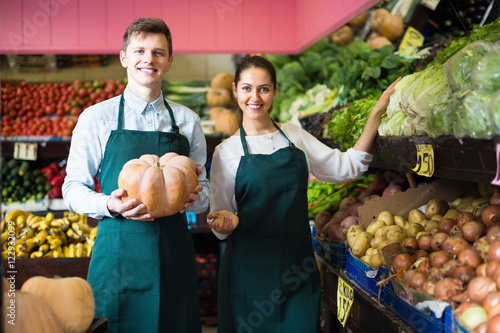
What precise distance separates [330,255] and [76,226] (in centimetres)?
210

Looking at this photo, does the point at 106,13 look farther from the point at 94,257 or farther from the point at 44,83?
the point at 94,257

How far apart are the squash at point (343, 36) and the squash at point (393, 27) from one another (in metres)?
0.74

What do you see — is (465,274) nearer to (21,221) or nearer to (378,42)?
(21,221)

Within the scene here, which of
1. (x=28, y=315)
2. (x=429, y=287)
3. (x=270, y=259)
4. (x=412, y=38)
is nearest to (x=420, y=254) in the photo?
(x=429, y=287)

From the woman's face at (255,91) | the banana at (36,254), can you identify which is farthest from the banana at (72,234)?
the woman's face at (255,91)

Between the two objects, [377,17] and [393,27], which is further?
[377,17]

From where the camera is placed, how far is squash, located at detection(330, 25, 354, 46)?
19.9 feet

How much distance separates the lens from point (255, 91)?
2.51m

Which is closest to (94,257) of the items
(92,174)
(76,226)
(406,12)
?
(92,174)

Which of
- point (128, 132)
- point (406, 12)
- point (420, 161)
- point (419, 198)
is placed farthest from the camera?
point (406, 12)

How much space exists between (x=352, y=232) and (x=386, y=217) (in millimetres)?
201

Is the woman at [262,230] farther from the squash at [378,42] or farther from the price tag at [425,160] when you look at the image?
the squash at [378,42]

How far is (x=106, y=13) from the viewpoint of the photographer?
481 centimetres

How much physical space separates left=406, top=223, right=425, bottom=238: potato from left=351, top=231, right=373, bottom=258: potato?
229 millimetres
